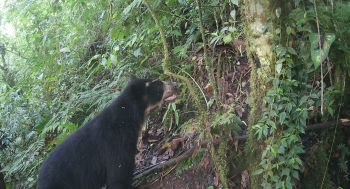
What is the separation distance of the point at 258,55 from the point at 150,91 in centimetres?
148

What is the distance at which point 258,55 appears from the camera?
13.0 ft

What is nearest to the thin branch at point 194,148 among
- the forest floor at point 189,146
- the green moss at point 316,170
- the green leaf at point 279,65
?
the forest floor at point 189,146

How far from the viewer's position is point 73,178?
181 inches

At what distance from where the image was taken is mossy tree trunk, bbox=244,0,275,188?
12.5 ft

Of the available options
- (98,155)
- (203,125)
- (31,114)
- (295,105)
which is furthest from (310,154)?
(31,114)

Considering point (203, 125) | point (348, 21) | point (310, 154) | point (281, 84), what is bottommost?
point (310, 154)

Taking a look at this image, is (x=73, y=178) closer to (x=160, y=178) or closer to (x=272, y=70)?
(x=160, y=178)

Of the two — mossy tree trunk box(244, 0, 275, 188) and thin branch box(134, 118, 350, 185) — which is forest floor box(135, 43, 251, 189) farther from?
mossy tree trunk box(244, 0, 275, 188)

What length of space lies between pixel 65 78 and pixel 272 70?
5011mm

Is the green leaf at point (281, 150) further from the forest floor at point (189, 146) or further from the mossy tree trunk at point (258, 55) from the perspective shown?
the forest floor at point (189, 146)

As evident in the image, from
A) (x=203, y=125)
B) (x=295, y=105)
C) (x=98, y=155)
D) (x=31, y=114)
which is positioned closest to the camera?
(x=295, y=105)

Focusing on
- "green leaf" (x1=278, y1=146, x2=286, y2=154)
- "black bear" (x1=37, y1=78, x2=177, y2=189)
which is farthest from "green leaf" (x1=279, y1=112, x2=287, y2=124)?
"black bear" (x1=37, y1=78, x2=177, y2=189)

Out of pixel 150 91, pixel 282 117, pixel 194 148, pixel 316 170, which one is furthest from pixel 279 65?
pixel 150 91

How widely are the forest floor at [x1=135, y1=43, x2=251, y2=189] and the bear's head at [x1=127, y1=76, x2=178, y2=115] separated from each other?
511 millimetres
